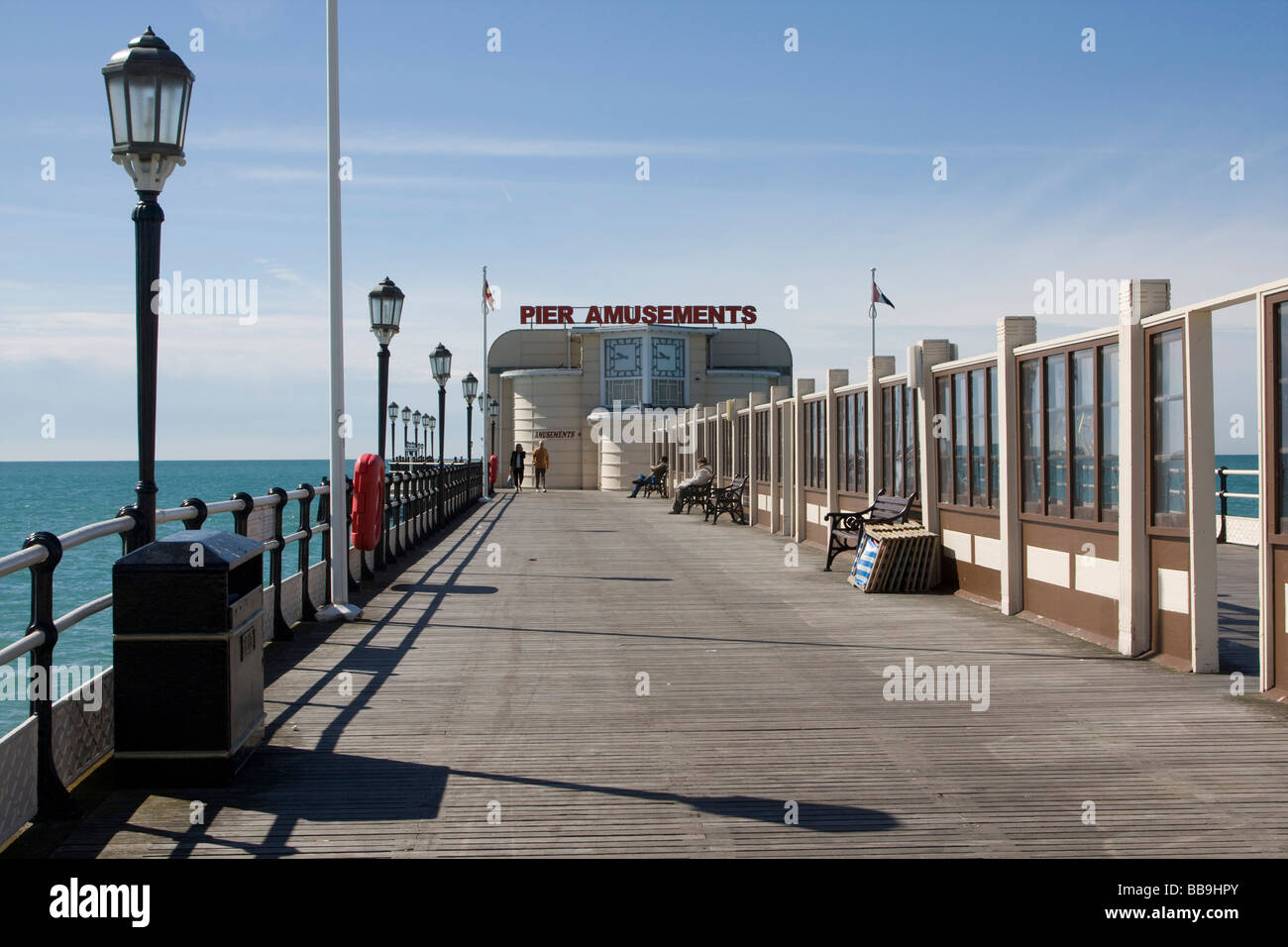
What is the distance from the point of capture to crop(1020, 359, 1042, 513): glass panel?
35.4 feet

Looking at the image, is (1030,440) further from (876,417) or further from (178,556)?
(178,556)

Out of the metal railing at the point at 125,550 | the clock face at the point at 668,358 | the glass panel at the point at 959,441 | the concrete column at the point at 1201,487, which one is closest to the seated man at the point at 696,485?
the metal railing at the point at 125,550

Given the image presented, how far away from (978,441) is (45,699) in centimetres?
959

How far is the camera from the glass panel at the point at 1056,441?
10258 mm

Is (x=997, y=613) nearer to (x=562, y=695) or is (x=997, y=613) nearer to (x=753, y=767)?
(x=562, y=695)

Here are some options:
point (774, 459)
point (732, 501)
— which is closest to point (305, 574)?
point (774, 459)

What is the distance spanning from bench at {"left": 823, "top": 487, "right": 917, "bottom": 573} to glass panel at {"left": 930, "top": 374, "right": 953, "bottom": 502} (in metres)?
0.52

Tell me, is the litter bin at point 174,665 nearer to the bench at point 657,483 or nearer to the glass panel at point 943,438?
the glass panel at point 943,438

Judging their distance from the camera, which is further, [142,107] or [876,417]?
[876,417]

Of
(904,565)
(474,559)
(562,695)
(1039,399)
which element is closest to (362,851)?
(562,695)

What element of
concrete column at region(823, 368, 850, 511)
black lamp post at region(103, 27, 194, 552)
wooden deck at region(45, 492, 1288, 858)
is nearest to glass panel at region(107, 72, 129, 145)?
black lamp post at region(103, 27, 194, 552)

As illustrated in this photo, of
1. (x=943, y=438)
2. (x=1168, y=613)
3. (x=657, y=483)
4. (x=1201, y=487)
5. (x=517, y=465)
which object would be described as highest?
(x=517, y=465)

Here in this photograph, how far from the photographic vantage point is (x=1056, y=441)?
34.3ft

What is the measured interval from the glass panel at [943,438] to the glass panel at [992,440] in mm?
1139
